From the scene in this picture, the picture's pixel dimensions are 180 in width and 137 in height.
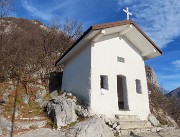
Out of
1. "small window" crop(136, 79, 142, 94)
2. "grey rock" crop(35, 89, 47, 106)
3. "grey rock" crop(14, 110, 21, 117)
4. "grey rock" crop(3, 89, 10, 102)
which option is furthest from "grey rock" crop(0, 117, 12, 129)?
"small window" crop(136, 79, 142, 94)

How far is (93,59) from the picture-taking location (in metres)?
12.8

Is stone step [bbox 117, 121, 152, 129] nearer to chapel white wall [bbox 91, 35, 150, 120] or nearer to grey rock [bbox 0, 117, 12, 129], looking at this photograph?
chapel white wall [bbox 91, 35, 150, 120]

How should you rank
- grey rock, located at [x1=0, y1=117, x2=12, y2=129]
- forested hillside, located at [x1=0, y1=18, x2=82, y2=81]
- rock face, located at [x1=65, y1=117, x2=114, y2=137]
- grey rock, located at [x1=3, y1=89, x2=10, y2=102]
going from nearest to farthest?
rock face, located at [x1=65, y1=117, x2=114, y2=137] < grey rock, located at [x1=0, y1=117, x2=12, y2=129] < grey rock, located at [x1=3, y1=89, x2=10, y2=102] < forested hillside, located at [x1=0, y1=18, x2=82, y2=81]

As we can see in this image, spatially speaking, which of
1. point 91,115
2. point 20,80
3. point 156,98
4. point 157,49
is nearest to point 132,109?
point 91,115

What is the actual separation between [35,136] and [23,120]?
177 centimetres

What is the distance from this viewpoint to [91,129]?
32.5 feet

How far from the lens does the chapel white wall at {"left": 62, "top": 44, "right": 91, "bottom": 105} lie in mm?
12816

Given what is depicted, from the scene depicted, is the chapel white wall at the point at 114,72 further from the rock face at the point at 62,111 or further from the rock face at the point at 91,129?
the rock face at the point at 91,129

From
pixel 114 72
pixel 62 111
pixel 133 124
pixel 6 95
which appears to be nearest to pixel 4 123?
pixel 62 111

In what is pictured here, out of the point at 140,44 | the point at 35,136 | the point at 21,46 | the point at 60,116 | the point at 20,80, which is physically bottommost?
the point at 35,136

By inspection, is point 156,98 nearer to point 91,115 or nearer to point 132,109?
point 132,109

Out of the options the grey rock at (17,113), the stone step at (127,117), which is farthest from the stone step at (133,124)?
the grey rock at (17,113)

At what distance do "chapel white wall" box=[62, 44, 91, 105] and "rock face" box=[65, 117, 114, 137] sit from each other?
198cm

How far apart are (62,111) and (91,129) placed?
1.97m
